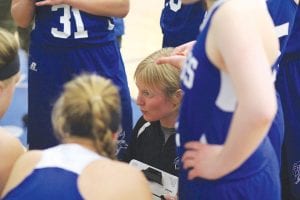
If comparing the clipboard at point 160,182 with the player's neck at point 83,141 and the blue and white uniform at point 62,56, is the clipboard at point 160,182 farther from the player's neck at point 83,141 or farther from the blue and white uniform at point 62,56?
the player's neck at point 83,141

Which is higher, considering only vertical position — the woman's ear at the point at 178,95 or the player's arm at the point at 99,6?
the player's arm at the point at 99,6

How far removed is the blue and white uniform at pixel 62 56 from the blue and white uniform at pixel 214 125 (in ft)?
3.47

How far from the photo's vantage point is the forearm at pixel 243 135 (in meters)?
1.30

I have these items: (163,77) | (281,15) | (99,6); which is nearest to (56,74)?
(99,6)

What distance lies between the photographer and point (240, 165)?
148 centimetres

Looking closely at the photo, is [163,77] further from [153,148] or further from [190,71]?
[190,71]

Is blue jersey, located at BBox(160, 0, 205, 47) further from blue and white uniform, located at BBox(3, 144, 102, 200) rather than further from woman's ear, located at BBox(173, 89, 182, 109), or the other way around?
blue and white uniform, located at BBox(3, 144, 102, 200)

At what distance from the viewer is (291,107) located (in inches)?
98.2

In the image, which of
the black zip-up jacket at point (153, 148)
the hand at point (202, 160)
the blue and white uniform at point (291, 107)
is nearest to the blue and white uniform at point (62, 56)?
the black zip-up jacket at point (153, 148)

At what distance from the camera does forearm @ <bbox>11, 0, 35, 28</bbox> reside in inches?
99.1

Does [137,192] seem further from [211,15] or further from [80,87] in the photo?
[211,15]

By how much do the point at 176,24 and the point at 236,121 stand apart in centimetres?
144

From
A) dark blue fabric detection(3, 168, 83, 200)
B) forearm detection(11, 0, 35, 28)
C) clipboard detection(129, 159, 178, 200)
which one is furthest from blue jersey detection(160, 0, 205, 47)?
A: dark blue fabric detection(3, 168, 83, 200)

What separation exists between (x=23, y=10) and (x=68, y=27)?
0.23 meters
